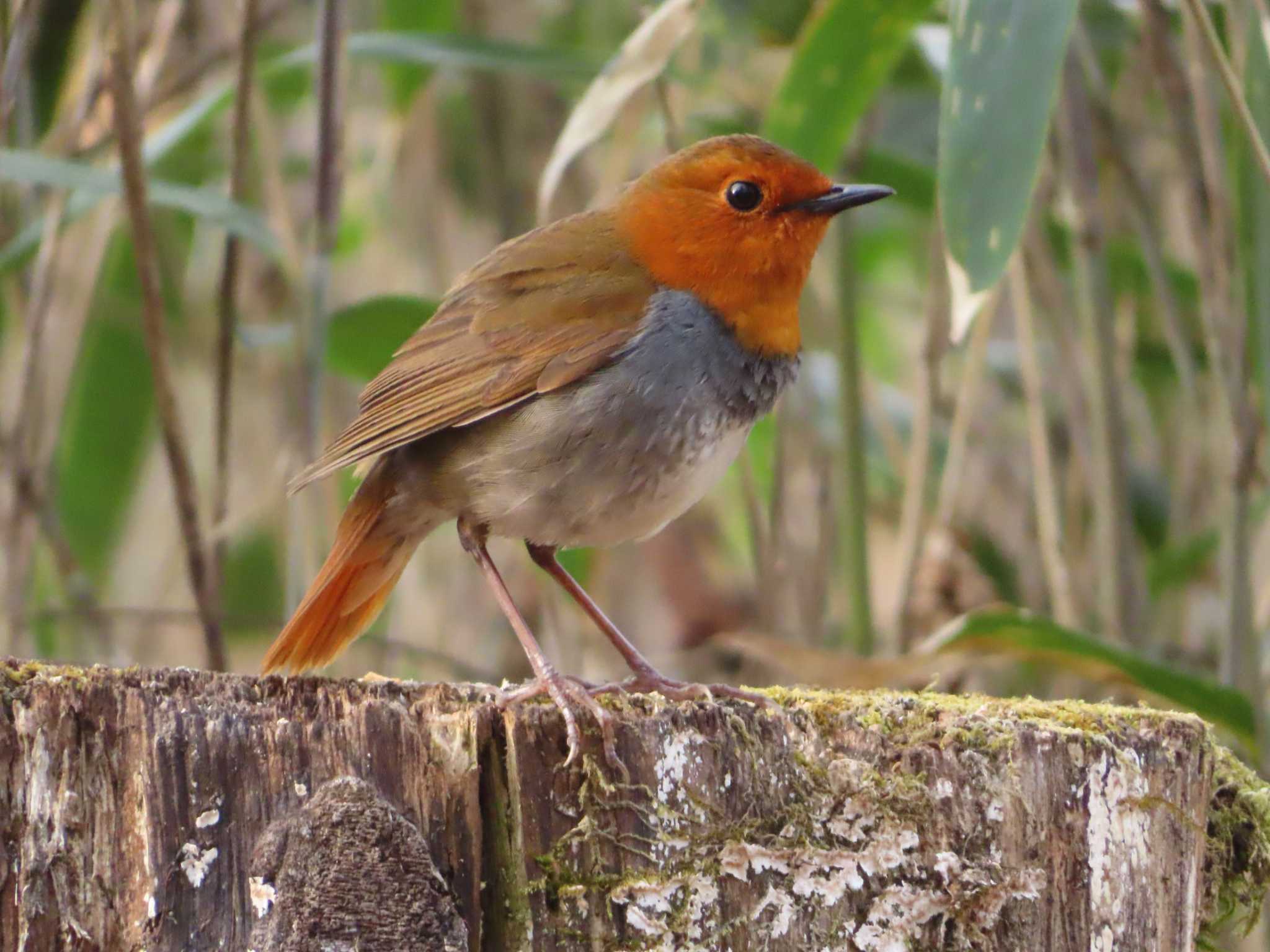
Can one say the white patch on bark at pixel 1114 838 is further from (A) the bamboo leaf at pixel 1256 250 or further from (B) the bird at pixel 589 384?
(A) the bamboo leaf at pixel 1256 250

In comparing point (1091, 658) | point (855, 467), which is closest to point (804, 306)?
point (855, 467)

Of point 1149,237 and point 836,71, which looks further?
point 1149,237

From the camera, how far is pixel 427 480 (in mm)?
2928

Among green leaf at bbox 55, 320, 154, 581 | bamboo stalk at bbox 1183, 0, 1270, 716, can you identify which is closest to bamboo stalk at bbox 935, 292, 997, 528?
bamboo stalk at bbox 1183, 0, 1270, 716

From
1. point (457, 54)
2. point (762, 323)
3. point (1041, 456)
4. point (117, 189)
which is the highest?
point (457, 54)

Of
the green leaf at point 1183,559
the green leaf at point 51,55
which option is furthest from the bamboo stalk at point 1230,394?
the green leaf at point 51,55

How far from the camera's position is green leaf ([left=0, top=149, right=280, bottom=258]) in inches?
121

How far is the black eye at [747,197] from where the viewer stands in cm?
301

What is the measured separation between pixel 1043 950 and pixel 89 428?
148 inches

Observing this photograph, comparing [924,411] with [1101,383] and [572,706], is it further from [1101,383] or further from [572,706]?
[572,706]

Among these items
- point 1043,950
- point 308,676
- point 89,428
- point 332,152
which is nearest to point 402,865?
point 308,676

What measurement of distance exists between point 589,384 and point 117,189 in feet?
3.87

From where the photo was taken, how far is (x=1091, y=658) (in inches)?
118

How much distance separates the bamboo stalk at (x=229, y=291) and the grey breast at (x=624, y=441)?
2.60 feet
